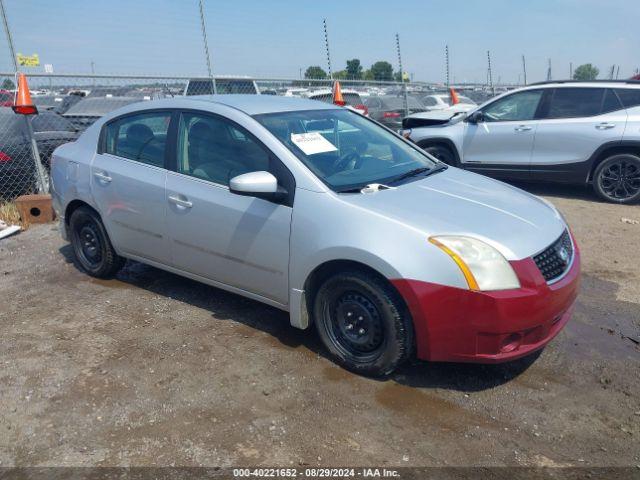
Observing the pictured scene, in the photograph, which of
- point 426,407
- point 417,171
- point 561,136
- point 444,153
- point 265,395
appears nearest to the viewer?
point 426,407

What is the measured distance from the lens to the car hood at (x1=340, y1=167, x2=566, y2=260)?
10.4 feet

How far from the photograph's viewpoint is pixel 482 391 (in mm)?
3320

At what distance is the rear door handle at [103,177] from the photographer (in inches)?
183

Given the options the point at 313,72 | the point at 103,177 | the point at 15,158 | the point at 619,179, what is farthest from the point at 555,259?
the point at 313,72

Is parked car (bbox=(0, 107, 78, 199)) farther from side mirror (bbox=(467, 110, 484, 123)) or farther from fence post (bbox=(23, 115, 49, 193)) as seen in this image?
side mirror (bbox=(467, 110, 484, 123))

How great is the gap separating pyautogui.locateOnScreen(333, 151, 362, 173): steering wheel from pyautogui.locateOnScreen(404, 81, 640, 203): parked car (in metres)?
5.16

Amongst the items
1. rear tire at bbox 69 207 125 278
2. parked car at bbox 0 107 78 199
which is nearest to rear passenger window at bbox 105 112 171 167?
rear tire at bbox 69 207 125 278

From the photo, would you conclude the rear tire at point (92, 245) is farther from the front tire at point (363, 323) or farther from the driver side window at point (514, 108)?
the driver side window at point (514, 108)

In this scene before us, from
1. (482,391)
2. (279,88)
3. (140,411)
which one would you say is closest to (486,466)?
(482,391)

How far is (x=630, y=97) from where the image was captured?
774 centimetres

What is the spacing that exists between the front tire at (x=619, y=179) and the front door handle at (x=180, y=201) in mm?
6276

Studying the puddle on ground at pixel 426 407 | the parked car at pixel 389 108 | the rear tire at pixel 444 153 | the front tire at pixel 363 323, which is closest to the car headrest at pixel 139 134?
the front tire at pixel 363 323

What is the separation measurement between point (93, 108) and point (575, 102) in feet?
34.1

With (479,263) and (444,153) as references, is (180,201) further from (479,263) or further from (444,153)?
(444,153)
